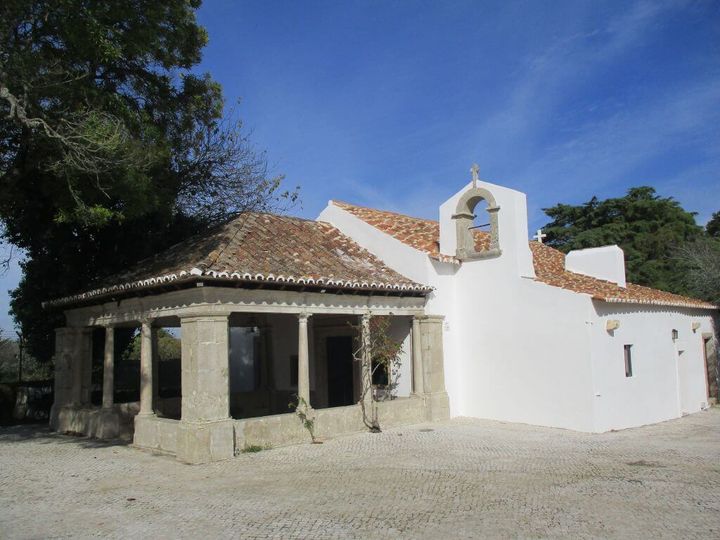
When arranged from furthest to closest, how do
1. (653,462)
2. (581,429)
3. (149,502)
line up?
(581,429), (653,462), (149,502)

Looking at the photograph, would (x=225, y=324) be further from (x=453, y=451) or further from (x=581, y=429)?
(x=581, y=429)

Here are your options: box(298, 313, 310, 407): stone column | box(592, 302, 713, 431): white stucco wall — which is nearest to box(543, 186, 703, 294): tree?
box(592, 302, 713, 431): white stucco wall

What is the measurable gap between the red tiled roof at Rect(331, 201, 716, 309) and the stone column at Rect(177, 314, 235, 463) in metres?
5.94

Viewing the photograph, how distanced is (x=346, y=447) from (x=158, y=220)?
7454mm

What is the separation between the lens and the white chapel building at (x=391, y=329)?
10359mm

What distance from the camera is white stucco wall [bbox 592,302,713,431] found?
12.5 metres

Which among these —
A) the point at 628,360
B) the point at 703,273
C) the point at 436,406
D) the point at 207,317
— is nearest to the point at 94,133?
the point at 207,317

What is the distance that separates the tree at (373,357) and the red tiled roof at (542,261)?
7.61ft

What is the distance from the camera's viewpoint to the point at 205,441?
31.6ft

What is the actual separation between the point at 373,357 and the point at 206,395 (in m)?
4.36

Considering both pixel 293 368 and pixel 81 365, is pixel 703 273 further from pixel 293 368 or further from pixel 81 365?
pixel 81 365

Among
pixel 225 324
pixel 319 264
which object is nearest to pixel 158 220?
pixel 319 264

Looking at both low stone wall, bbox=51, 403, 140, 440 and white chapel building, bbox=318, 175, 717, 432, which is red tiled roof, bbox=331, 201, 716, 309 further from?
low stone wall, bbox=51, 403, 140, 440

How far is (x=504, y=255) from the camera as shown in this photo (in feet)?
44.8
